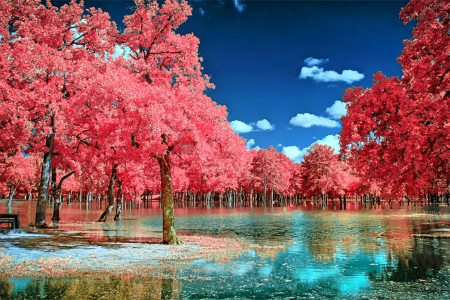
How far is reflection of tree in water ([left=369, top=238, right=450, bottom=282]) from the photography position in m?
13.9

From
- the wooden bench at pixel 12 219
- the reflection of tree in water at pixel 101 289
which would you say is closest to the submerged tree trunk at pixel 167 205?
the reflection of tree in water at pixel 101 289

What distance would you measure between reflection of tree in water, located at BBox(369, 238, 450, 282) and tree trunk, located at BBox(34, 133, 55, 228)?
23.3m

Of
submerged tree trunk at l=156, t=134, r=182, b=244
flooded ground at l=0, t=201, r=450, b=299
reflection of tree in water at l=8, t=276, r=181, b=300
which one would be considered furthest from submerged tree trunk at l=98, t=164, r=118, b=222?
reflection of tree in water at l=8, t=276, r=181, b=300

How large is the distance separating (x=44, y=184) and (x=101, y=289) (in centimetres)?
1853

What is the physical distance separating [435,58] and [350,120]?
5.61 meters

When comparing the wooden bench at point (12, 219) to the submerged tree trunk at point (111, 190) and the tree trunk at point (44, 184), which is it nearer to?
the tree trunk at point (44, 184)

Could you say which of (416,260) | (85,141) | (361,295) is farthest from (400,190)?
(85,141)

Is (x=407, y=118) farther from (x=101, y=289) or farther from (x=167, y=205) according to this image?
(x=101, y=289)

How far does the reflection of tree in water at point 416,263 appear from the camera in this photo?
13.9 meters

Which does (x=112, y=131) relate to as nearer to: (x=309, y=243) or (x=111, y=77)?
(x=111, y=77)

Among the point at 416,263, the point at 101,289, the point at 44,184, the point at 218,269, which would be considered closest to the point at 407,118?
the point at 416,263

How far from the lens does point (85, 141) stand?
31.1 m

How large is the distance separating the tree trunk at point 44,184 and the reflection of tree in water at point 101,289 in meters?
16.4

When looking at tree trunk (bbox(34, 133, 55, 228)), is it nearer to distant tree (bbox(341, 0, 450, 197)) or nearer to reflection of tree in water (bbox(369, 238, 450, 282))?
distant tree (bbox(341, 0, 450, 197))
